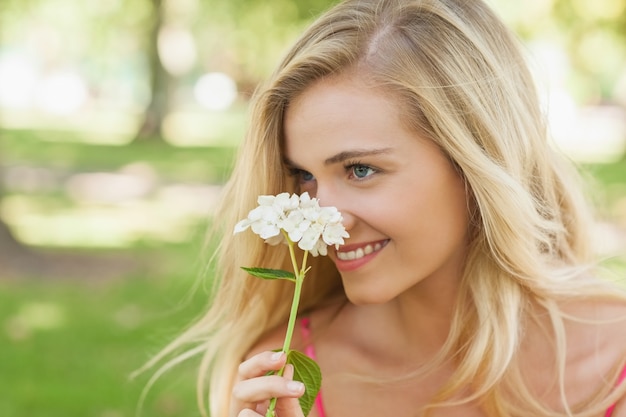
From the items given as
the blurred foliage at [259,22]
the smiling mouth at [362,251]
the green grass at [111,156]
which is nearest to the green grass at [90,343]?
the smiling mouth at [362,251]

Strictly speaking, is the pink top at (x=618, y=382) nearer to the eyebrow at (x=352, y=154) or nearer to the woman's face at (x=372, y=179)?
the woman's face at (x=372, y=179)

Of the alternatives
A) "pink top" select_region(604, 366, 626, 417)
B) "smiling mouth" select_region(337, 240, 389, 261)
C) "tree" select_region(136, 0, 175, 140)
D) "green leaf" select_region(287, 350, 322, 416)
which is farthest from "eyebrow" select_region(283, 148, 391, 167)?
"tree" select_region(136, 0, 175, 140)

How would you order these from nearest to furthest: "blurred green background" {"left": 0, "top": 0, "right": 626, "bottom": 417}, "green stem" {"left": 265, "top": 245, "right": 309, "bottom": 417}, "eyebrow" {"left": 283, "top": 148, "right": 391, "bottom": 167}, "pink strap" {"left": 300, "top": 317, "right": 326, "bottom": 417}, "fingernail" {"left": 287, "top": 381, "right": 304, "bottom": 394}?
"green stem" {"left": 265, "top": 245, "right": 309, "bottom": 417}
"fingernail" {"left": 287, "top": 381, "right": 304, "bottom": 394}
"eyebrow" {"left": 283, "top": 148, "right": 391, "bottom": 167}
"pink strap" {"left": 300, "top": 317, "right": 326, "bottom": 417}
"blurred green background" {"left": 0, "top": 0, "right": 626, "bottom": 417}

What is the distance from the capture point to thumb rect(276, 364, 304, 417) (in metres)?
2.24

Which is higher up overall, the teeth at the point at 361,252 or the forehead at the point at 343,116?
the forehead at the point at 343,116

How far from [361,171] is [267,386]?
2.19 ft

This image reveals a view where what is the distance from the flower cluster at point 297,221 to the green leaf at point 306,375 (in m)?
0.32

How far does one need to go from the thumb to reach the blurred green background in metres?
1.06

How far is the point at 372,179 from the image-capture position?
8.37 feet

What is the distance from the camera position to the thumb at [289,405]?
7.34ft

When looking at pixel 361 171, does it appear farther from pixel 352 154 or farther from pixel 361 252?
pixel 361 252

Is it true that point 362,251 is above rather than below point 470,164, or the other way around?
below

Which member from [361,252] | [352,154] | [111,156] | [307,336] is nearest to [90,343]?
[307,336]

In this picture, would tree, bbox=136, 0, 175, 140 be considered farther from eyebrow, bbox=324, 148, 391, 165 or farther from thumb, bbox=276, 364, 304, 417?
thumb, bbox=276, 364, 304, 417
